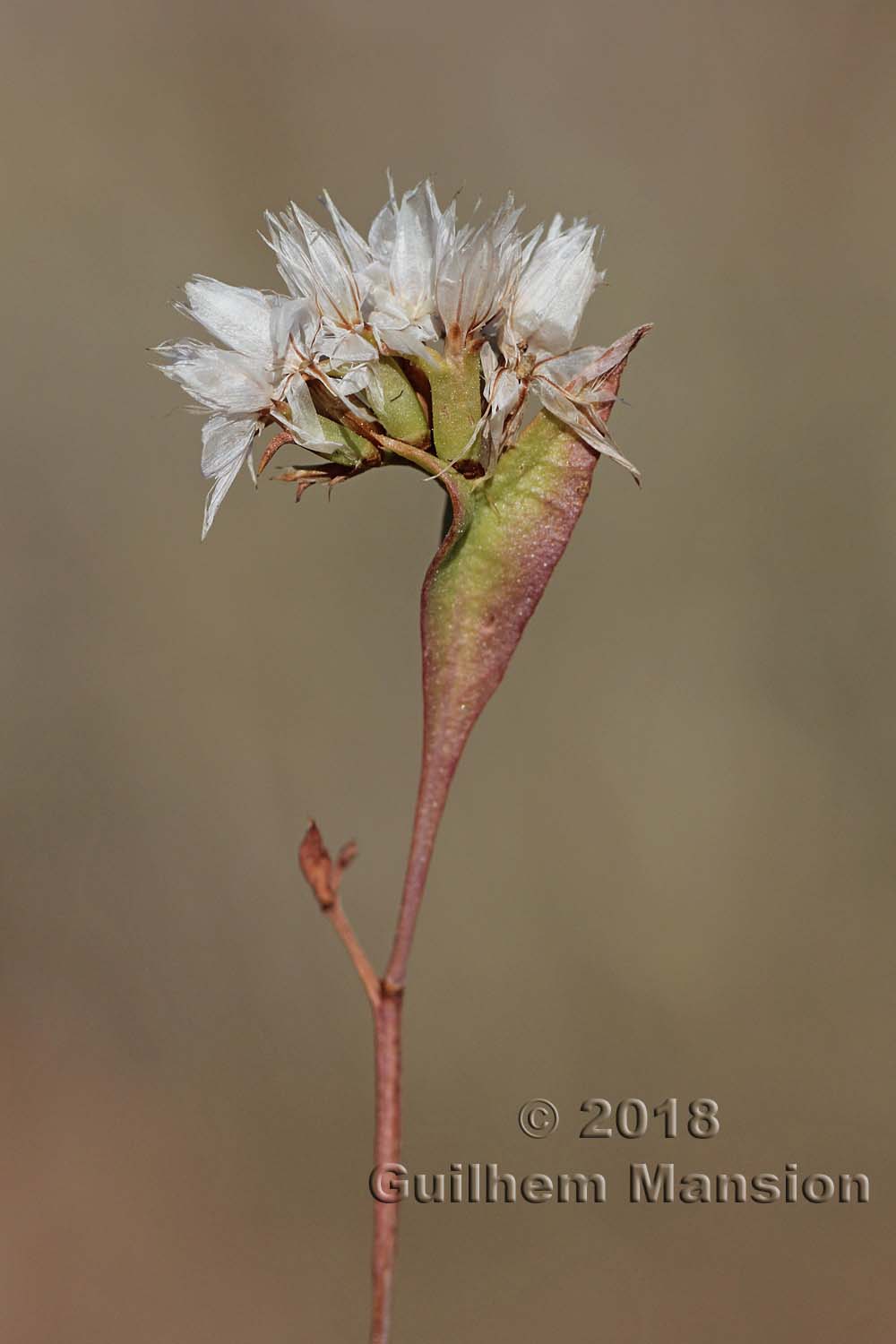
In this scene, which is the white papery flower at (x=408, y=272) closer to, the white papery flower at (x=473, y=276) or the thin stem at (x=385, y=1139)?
the white papery flower at (x=473, y=276)

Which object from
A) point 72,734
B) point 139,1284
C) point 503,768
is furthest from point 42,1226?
point 503,768

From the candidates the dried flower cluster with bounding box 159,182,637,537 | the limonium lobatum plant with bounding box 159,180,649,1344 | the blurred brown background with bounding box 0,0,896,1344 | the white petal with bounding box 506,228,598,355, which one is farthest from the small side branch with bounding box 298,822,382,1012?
the blurred brown background with bounding box 0,0,896,1344

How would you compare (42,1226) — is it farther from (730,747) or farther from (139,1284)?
(730,747)

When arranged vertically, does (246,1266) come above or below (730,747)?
below

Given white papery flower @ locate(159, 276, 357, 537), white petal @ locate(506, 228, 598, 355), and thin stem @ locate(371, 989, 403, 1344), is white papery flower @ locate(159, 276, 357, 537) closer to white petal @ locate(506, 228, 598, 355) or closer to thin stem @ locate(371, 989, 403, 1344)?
white petal @ locate(506, 228, 598, 355)

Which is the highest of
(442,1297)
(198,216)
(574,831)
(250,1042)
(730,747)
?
(198,216)

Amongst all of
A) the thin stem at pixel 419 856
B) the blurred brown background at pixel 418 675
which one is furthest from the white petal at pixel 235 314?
the blurred brown background at pixel 418 675
